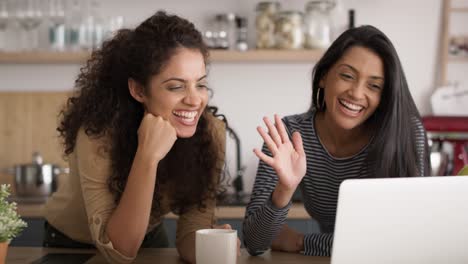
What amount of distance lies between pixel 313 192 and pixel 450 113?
73.9 inches

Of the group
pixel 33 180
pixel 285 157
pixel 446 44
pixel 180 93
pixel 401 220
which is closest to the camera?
pixel 401 220

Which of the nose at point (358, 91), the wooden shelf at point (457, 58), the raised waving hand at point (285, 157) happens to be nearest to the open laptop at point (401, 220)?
the raised waving hand at point (285, 157)

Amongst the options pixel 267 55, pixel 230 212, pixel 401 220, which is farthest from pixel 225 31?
pixel 401 220

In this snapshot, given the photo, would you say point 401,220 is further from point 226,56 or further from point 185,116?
point 226,56

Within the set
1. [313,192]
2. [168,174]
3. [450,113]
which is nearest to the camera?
[168,174]

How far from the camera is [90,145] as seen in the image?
1.80 meters

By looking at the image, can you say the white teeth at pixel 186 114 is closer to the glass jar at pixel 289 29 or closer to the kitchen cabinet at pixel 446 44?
the glass jar at pixel 289 29

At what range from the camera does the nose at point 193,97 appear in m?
1.78

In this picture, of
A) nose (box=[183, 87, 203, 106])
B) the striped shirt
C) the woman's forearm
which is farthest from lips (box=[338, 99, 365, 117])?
the woman's forearm

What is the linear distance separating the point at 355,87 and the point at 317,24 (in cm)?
176

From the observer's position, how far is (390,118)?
1944mm

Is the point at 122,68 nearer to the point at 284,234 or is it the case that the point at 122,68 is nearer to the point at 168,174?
the point at 168,174

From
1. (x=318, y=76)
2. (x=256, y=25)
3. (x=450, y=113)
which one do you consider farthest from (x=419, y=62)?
(x=318, y=76)

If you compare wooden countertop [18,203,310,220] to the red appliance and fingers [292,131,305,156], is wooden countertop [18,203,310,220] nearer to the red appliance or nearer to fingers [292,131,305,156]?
the red appliance
